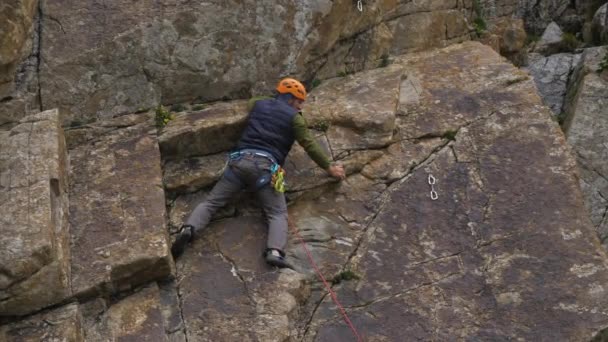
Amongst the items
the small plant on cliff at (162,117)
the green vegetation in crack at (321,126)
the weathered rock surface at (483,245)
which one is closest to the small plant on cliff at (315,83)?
the green vegetation in crack at (321,126)

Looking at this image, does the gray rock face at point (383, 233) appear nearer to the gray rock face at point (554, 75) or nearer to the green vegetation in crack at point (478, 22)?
the green vegetation in crack at point (478, 22)

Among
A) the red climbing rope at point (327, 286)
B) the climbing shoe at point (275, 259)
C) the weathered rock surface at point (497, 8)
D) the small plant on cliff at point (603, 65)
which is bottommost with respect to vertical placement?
the red climbing rope at point (327, 286)

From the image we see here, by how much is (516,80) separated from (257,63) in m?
4.19

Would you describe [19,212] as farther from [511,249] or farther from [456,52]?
[456,52]

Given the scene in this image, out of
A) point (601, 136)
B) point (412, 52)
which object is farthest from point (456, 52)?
point (601, 136)

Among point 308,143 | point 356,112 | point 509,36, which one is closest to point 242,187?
point 308,143

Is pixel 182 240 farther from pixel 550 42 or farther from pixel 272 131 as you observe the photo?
pixel 550 42

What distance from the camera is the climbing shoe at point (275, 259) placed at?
A: 9.97m

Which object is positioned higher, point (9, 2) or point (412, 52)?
point (9, 2)

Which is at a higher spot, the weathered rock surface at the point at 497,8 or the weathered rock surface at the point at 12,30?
the weathered rock surface at the point at 12,30

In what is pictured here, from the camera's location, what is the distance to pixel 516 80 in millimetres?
12555

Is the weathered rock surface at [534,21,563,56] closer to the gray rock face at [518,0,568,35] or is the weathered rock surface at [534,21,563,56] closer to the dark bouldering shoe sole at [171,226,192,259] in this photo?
the gray rock face at [518,0,568,35]

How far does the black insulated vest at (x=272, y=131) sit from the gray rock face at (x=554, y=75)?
769cm

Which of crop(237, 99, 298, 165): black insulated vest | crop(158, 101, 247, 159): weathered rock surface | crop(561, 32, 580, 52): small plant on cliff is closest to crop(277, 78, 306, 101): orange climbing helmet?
crop(237, 99, 298, 165): black insulated vest
